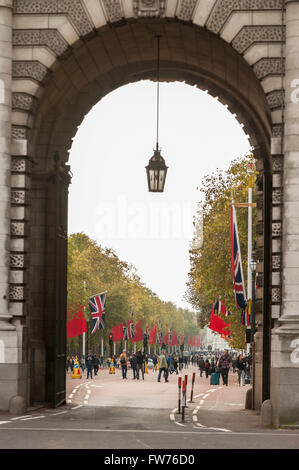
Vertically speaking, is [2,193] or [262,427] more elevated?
[2,193]

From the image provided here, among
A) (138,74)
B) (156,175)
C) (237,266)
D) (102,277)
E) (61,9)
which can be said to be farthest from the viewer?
(102,277)

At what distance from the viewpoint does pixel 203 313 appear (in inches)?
3317

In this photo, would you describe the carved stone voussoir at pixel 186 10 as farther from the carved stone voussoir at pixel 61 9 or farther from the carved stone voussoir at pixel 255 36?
the carved stone voussoir at pixel 61 9

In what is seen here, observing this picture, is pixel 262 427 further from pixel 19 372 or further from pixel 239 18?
pixel 239 18

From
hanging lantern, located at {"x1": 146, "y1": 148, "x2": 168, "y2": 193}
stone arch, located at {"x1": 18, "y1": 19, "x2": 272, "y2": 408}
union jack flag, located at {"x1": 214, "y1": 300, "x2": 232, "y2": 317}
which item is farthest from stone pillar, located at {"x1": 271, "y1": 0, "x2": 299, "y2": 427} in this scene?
union jack flag, located at {"x1": 214, "y1": 300, "x2": 232, "y2": 317}

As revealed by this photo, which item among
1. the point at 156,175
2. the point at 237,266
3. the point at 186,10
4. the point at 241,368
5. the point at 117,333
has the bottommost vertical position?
the point at 241,368

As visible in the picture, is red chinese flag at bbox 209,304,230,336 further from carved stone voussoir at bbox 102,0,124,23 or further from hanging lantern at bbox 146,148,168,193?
carved stone voussoir at bbox 102,0,124,23

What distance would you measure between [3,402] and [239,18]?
424 inches

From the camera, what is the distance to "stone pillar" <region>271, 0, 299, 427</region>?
2267cm

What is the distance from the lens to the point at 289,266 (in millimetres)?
23359

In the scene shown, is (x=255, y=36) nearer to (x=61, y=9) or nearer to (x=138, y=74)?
(x=61, y=9)

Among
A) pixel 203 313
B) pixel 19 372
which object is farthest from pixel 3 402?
pixel 203 313

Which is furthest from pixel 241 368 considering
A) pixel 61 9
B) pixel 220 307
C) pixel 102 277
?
pixel 102 277
